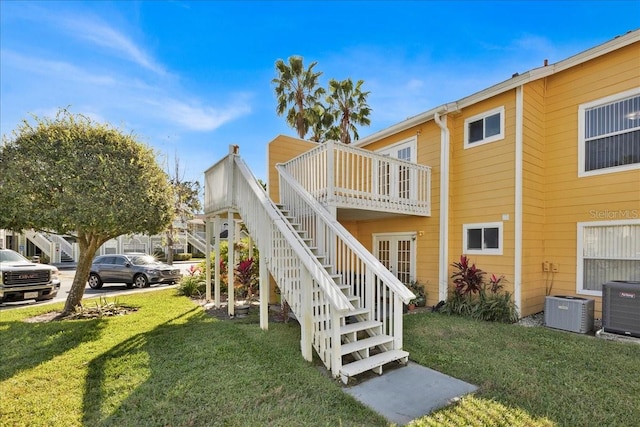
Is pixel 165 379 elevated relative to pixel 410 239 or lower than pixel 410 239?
lower

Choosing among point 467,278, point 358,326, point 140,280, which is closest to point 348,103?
point 467,278

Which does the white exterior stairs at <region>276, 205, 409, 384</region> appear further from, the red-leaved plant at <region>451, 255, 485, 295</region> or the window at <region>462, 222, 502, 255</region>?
the window at <region>462, 222, 502, 255</region>

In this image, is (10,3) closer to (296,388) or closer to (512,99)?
(296,388)

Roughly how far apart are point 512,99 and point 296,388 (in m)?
7.22

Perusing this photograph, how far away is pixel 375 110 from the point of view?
18922 millimetres

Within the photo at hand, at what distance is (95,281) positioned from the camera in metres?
13.3

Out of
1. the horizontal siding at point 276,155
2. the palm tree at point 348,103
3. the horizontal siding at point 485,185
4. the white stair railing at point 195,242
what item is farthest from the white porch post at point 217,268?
the white stair railing at point 195,242

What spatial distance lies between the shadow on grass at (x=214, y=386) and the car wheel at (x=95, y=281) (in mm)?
9944

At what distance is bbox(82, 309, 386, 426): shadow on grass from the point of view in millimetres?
2992

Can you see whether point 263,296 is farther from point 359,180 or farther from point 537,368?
point 537,368

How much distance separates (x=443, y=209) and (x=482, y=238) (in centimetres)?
116

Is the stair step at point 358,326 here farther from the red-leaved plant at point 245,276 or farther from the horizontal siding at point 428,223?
the red-leaved plant at point 245,276

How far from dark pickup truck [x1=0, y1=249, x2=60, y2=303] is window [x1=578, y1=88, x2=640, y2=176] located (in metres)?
14.4

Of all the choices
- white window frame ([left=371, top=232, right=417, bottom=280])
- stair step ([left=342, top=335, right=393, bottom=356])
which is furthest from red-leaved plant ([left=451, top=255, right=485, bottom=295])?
stair step ([left=342, top=335, right=393, bottom=356])
